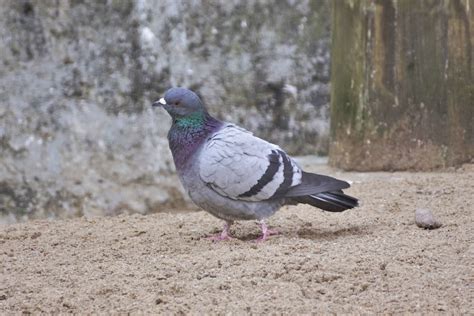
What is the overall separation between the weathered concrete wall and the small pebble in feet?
7.39

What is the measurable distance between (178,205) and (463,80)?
2423 millimetres

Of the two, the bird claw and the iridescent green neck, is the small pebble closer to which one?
the bird claw

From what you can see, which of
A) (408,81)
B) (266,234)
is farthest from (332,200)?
(408,81)

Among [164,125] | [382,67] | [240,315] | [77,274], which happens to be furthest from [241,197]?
[164,125]

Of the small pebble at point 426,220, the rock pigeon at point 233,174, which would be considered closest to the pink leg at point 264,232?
the rock pigeon at point 233,174

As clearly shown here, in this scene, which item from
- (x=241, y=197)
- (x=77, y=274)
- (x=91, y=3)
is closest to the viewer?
(x=77, y=274)

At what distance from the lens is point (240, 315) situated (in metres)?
3.58

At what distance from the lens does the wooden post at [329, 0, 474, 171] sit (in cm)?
620

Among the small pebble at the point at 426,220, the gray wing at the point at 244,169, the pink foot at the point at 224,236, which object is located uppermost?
the gray wing at the point at 244,169

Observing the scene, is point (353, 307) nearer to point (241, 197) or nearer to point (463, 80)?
point (241, 197)

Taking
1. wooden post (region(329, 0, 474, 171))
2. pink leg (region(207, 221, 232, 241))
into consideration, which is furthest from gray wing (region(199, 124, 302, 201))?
wooden post (region(329, 0, 474, 171))

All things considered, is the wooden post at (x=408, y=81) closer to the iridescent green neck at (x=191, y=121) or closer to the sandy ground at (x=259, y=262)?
the sandy ground at (x=259, y=262)

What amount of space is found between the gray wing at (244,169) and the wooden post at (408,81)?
1.45 meters

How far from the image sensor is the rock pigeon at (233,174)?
4934 millimetres
